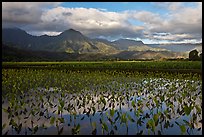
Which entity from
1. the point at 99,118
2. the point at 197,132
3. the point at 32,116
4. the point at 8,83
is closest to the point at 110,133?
the point at 99,118

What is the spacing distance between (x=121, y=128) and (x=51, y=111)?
2435mm

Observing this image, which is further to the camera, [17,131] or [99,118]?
[99,118]

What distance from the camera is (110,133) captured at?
16.4 ft

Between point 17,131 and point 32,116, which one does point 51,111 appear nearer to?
point 32,116

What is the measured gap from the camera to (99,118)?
6281 millimetres

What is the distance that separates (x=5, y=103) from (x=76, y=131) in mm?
4158

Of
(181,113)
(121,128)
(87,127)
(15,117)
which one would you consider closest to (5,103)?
(15,117)

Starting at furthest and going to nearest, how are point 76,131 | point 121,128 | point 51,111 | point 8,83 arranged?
point 8,83, point 51,111, point 121,128, point 76,131

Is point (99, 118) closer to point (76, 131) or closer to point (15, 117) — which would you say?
point (76, 131)

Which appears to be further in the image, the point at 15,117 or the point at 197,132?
the point at 15,117

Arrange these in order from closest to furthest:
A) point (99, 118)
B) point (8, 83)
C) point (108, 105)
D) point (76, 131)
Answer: point (76, 131), point (99, 118), point (108, 105), point (8, 83)

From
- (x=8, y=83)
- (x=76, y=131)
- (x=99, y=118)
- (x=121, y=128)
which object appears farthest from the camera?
(x=8, y=83)

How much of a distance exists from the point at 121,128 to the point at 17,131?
229 centimetres

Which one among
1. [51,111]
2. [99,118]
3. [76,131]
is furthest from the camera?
[51,111]
